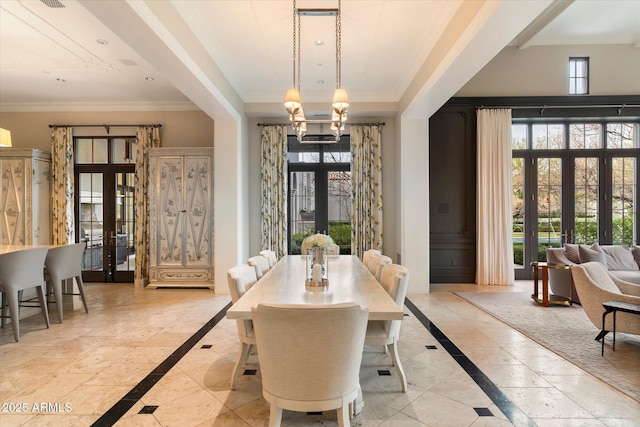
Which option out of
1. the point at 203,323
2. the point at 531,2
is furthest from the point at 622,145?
the point at 203,323

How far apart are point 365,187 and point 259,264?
3665 millimetres

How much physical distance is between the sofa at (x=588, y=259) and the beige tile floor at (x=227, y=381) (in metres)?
1.77

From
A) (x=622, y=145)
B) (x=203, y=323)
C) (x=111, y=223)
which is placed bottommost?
(x=203, y=323)

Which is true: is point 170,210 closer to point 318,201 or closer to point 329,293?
point 318,201

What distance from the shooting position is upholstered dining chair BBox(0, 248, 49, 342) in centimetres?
363

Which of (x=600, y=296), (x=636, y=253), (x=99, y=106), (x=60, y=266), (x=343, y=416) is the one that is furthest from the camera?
(x=99, y=106)

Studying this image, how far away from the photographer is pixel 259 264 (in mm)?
3543

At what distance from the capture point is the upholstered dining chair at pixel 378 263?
3.39 metres

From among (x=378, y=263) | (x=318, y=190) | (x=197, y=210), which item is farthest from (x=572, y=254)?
(x=197, y=210)

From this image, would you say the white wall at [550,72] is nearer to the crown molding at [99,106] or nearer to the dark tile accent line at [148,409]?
the crown molding at [99,106]

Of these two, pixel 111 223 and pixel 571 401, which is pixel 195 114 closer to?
pixel 111 223

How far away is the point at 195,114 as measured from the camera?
678cm

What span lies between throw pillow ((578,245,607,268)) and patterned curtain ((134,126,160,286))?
23.6 feet

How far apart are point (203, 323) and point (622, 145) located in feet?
26.8
